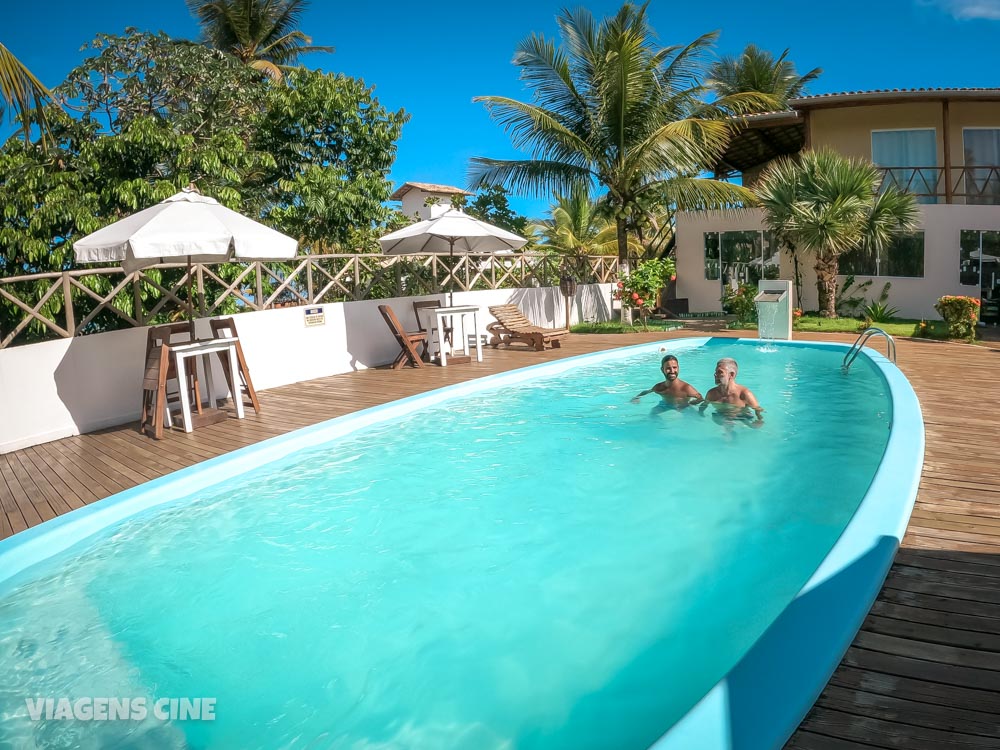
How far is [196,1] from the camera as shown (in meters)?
25.7

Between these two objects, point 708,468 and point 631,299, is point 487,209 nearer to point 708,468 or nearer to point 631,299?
point 631,299

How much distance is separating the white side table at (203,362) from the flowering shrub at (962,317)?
11.4 metres

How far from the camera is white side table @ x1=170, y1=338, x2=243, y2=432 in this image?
284 inches

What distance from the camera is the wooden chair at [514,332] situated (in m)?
12.8

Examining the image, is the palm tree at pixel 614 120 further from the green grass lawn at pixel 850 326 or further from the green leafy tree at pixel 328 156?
the green grass lawn at pixel 850 326

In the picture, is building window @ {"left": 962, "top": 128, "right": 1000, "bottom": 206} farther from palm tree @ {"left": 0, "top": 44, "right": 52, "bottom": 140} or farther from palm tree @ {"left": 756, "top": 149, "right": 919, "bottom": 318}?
palm tree @ {"left": 0, "top": 44, "right": 52, "bottom": 140}

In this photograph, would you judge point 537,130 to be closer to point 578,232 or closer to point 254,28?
point 578,232

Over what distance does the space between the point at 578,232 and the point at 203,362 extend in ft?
67.8

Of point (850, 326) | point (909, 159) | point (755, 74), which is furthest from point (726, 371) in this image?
point (755, 74)

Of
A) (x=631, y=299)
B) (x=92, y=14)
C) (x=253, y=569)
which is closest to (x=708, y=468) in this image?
(x=253, y=569)

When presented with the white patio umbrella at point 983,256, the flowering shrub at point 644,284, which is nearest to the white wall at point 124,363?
the flowering shrub at point 644,284

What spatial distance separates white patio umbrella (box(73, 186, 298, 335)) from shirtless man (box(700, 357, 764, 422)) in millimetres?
5024

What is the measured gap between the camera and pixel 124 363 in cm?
790

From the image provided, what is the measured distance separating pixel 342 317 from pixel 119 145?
5891 mm
